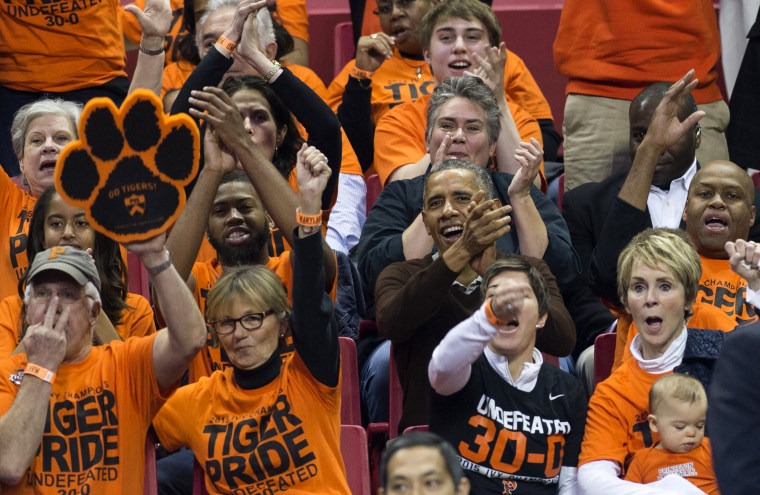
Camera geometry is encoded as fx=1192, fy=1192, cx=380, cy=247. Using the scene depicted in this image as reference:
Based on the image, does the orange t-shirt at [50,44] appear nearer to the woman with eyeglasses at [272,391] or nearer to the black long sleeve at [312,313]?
the woman with eyeglasses at [272,391]

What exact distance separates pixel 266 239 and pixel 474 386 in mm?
905

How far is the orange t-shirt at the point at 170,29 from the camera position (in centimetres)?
526

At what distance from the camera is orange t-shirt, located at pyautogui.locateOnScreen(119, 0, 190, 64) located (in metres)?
5.26

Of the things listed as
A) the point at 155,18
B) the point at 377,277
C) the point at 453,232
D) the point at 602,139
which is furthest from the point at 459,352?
the point at 602,139

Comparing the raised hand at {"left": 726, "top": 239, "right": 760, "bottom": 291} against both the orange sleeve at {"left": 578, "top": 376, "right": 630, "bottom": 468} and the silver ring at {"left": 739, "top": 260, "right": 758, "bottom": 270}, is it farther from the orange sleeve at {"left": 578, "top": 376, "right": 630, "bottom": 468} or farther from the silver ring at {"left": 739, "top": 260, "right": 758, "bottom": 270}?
the orange sleeve at {"left": 578, "top": 376, "right": 630, "bottom": 468}

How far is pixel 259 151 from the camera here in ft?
11.9

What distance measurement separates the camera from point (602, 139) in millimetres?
4793

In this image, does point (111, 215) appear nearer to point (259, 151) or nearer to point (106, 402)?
point (106, 402)

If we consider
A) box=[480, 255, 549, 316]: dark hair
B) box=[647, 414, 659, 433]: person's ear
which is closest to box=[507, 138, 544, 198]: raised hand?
box=[480, 255, 549, 316]: dark hair

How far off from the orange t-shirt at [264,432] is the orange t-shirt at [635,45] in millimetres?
2235

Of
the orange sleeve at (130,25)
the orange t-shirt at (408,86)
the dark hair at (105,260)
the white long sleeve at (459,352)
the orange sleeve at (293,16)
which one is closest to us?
the white long sleeve at (459,352)

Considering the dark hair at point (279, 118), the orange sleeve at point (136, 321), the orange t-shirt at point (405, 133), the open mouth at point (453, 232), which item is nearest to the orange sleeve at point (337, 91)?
the orange t-shirt at point (405, 133)

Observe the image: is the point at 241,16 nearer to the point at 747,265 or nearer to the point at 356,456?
the point at 356,456

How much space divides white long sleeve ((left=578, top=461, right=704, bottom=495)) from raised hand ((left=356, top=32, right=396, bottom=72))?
6.83 feet
